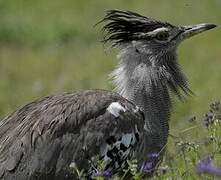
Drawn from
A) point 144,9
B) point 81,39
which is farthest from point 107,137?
point 144,9

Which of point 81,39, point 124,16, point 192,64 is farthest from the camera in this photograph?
point 81,39

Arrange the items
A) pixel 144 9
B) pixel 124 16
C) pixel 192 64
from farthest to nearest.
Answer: pixel 144 9 → pixel 192 64 → pixel 124 16

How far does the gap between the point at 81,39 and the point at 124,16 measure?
570 cm

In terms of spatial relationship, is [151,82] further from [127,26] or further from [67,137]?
[67,137]

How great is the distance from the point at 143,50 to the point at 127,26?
17cm

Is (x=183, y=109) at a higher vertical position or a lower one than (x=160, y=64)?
lower

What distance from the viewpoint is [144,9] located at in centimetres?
1142

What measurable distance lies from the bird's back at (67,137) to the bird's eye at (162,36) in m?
0.67

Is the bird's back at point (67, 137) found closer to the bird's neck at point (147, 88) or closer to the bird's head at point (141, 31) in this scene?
the bird's neck at point (147, 88)

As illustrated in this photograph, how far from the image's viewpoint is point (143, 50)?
→ 4.72m

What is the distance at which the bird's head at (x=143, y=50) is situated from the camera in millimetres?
4652

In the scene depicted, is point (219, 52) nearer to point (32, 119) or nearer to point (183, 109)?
point (183, 109)

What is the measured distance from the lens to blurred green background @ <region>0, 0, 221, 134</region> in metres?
7.90

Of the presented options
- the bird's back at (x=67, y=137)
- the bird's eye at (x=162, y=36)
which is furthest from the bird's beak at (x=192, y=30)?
the bird's back at (x=67, y=137)
